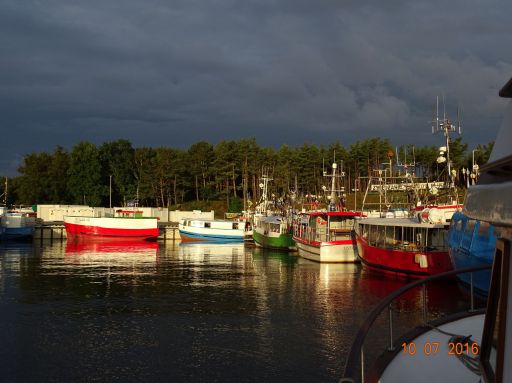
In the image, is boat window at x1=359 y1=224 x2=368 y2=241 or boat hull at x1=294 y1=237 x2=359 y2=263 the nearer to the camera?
boat window at x1=359 y1=224 x2=368 y2=241

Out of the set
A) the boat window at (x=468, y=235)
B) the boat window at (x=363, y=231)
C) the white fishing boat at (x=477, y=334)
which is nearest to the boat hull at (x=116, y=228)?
the boat window at (x=363, y=231)

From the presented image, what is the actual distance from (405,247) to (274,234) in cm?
2996

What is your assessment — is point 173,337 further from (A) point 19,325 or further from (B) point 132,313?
(A) point 19,325

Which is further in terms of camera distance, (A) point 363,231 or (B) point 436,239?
(A) point 363,231

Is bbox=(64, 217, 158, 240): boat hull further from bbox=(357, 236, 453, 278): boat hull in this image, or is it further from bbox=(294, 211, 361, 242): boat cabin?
bbox=(357, 236, 453, 278): boat hull

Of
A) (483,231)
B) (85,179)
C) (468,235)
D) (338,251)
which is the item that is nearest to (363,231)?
(338,251)

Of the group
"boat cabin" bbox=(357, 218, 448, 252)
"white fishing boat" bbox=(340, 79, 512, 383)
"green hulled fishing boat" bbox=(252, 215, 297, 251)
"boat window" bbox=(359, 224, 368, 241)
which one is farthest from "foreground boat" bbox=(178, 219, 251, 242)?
"white fishing boat" bbox=(340, 79, 512, 383)

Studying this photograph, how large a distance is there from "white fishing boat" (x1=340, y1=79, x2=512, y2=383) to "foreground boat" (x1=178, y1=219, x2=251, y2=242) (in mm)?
68270

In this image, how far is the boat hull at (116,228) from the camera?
80938 mm

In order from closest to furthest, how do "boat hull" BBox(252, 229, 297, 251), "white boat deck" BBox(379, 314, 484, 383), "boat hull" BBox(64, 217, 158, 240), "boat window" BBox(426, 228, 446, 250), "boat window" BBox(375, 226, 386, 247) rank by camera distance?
"white boat deck" BBox(379, 314, 484, 383) → "boat window" BBox(426, 228, 446, 250) → "boat window" BBox(375, 226, 386, 247) → "boat hull" BBox(252, 229, 297, 251) → "boat hull" BBox(64, 217, 158, 240)

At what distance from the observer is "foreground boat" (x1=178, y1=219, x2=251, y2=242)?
255 feet

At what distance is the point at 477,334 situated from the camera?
907 centimetres

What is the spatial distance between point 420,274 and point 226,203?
77.2m

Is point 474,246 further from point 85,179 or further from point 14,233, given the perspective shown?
point 85,179
